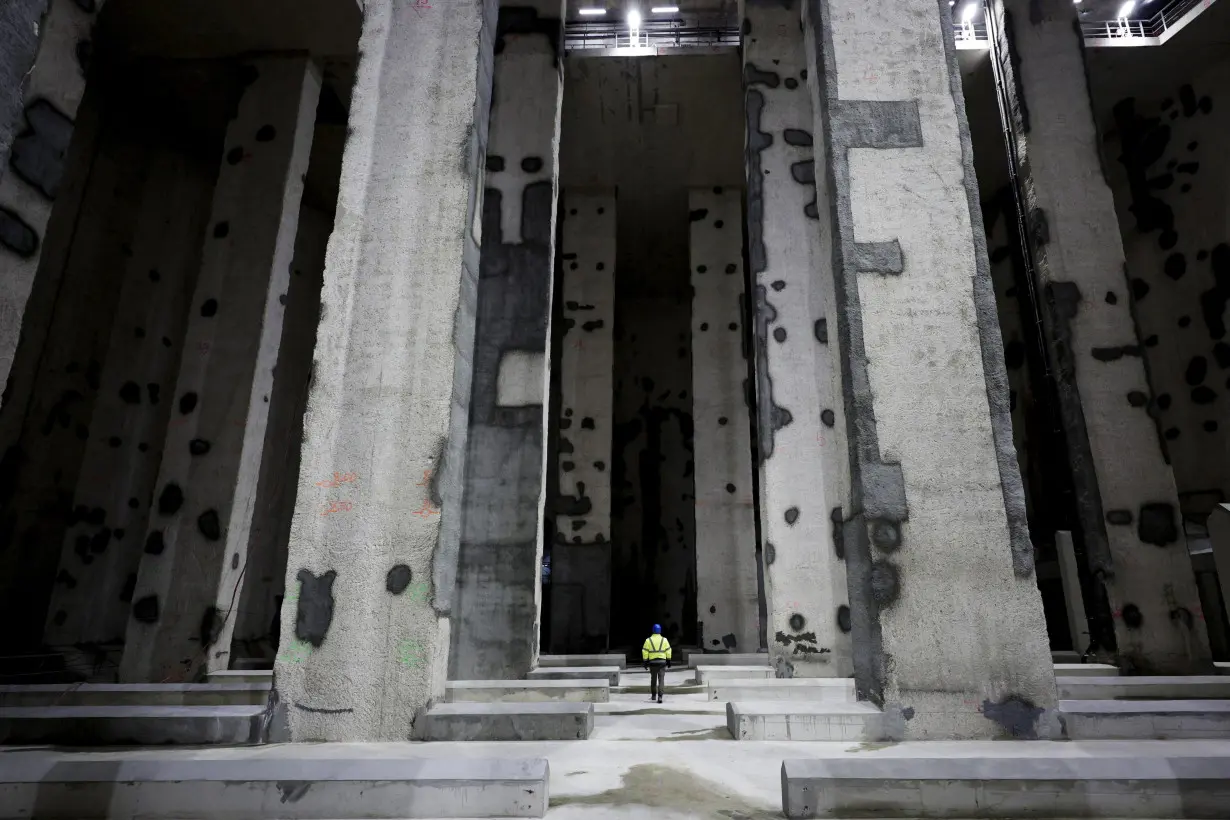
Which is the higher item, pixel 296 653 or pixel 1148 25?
pixel 1148 25

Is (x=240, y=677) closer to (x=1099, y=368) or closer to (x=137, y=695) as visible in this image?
(x=137, y=695)

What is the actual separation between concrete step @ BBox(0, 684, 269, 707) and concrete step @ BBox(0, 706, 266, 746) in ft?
1.92

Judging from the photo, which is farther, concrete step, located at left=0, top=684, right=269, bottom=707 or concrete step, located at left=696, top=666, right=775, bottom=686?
concrete step, located at left=696, top=666, right=775, bottom=686

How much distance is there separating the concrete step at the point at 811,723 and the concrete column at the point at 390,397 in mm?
1303

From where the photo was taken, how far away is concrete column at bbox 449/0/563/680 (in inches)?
208

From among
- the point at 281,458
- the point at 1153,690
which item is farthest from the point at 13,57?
the point at 281,458

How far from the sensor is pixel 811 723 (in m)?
2.94

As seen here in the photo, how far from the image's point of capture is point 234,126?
7.12m

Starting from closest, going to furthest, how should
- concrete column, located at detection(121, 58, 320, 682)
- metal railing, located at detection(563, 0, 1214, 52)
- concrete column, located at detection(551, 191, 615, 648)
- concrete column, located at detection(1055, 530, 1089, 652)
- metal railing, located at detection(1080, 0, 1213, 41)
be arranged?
1. concrete column, located at detection(121, 58, 320, 682)
2. metal railing, located at detection(1080, 0, 1213, 41)
3. metal railing, located at detection(563, 0, 1214, 52)
4. concrete column, located at detection(1055, 530, 1089, 652)
5. concrete column, located at detection(551, 191, 615, 648)

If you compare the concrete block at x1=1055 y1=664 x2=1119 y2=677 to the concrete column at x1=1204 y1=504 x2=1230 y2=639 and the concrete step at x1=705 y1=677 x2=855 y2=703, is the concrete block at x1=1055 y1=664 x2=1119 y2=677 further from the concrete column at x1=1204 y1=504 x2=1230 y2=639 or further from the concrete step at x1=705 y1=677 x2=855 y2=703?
the concrete step at x1=705 y1=677 x2=855 y2=703

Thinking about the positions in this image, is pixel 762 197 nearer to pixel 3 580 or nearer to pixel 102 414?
pixel 102 414

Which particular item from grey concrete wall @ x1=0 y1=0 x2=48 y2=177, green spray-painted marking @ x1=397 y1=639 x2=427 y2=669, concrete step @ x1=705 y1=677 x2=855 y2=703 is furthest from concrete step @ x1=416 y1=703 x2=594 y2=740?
grey concrete wall @ x1=0 y1=0 x2=48 y2=177

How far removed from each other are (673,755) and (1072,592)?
7752 millimetres

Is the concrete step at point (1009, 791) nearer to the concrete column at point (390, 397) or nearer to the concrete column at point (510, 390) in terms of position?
the concrete column at point (390, 397)
